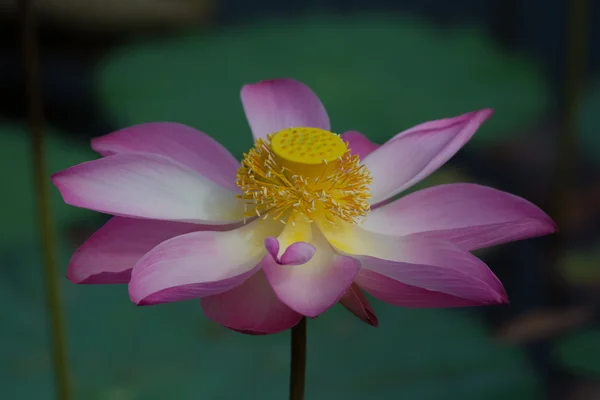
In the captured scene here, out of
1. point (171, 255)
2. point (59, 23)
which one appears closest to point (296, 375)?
point (171, 255)

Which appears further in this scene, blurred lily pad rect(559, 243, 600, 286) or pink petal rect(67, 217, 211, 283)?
blurred lily pad rect(559, 243, 600, 286)

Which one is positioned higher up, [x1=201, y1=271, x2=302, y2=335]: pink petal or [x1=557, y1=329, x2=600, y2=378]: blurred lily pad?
[x1=201, y1=271, x2=302, y2=335]: pink petal

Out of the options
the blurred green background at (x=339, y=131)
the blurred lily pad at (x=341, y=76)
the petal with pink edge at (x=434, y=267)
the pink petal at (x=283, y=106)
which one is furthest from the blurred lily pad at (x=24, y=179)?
the petal with pink edge at (x=434, y=267)

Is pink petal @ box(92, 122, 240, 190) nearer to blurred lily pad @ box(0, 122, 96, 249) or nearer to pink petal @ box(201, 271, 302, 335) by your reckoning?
pink petal @ box(201, 271, 302, 335)

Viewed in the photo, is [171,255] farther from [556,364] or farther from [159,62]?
[159,62]

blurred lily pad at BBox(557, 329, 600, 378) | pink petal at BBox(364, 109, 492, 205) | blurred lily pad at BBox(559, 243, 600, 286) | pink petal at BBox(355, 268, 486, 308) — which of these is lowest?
blurred lily pad at BBox(557, 329, 600, 378)

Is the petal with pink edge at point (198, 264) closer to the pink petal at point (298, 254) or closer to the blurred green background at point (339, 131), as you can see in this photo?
the pink petal at point (298, 254)

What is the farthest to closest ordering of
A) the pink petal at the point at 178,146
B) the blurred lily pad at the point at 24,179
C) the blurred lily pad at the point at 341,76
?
the blurred lily pad at the point at 341,76
the blurred lily pad at the point at 24,179
the pink petal at the point at 178,146

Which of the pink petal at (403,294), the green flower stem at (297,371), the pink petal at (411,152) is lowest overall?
the green flower stem at (297,371)

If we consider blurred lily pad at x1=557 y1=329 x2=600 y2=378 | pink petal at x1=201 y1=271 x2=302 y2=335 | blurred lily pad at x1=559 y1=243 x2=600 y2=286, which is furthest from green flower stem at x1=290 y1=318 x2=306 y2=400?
blurred lily pad at x1=559 y1=243 x2=600 y2=286
